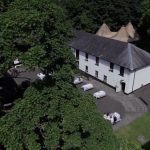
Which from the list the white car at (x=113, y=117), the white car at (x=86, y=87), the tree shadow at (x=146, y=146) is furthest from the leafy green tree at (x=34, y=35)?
the white car at (x=86, y=87)

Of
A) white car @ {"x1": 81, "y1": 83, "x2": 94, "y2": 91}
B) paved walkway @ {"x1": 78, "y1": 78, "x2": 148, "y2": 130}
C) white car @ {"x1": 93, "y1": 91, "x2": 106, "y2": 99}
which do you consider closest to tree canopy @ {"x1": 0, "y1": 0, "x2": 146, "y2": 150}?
paved walkway @ {"x1": 78, "y1": 78, "x2": 148, "y2": 130}

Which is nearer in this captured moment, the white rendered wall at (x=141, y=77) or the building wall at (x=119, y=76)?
the building wall at (x=119, y=76)

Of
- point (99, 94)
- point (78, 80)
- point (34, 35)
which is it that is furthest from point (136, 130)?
point (34, 35)

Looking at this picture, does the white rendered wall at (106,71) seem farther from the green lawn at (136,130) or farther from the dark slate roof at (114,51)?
the green lawn at (136,130)

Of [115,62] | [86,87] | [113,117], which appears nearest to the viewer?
[113,117]

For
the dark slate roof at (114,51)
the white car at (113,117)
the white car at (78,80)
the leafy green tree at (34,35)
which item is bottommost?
the white car at (78,80)

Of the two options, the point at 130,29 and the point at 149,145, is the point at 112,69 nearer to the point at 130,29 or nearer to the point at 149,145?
the point at 149,145

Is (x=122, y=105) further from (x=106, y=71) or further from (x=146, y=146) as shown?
(x=146, y=146)
